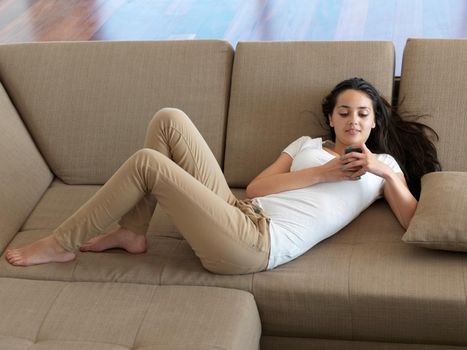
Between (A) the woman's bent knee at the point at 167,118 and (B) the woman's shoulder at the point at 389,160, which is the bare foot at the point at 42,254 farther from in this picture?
(B) the woman's shoulder at the point at 389,160

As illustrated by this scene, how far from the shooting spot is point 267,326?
243cm

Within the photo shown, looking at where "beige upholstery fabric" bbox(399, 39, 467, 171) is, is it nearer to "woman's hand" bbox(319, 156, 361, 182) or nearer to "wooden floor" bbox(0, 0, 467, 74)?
"woman's hand" bbox(319, 156, 361, 182)

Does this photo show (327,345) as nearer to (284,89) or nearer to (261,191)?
(261,191)

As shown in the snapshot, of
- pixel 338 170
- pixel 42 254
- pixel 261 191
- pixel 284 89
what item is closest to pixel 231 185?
pixel 261 191

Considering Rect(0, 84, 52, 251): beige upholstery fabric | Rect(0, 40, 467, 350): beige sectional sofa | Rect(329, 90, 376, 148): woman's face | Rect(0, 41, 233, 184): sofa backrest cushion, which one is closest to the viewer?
Rect(0, 40, 467, 350): beige sectional sofa

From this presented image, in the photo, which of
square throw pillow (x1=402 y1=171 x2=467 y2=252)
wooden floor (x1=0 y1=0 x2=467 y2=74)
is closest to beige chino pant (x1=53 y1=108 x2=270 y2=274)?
square throw pillow (x1=402 y1=171 x2=467 y2=252)

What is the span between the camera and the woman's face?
8.68 ft

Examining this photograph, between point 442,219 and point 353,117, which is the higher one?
point 353,117

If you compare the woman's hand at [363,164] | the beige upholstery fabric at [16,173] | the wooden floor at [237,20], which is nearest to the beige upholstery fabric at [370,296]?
the woman's hand at [363,164]

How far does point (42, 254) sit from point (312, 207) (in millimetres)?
850

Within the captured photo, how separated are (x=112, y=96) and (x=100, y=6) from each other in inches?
100

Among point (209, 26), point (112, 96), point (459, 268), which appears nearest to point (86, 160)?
point (112, 96)

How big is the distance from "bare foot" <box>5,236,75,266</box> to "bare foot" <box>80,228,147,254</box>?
0.31ft

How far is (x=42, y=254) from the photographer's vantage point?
253 cm
